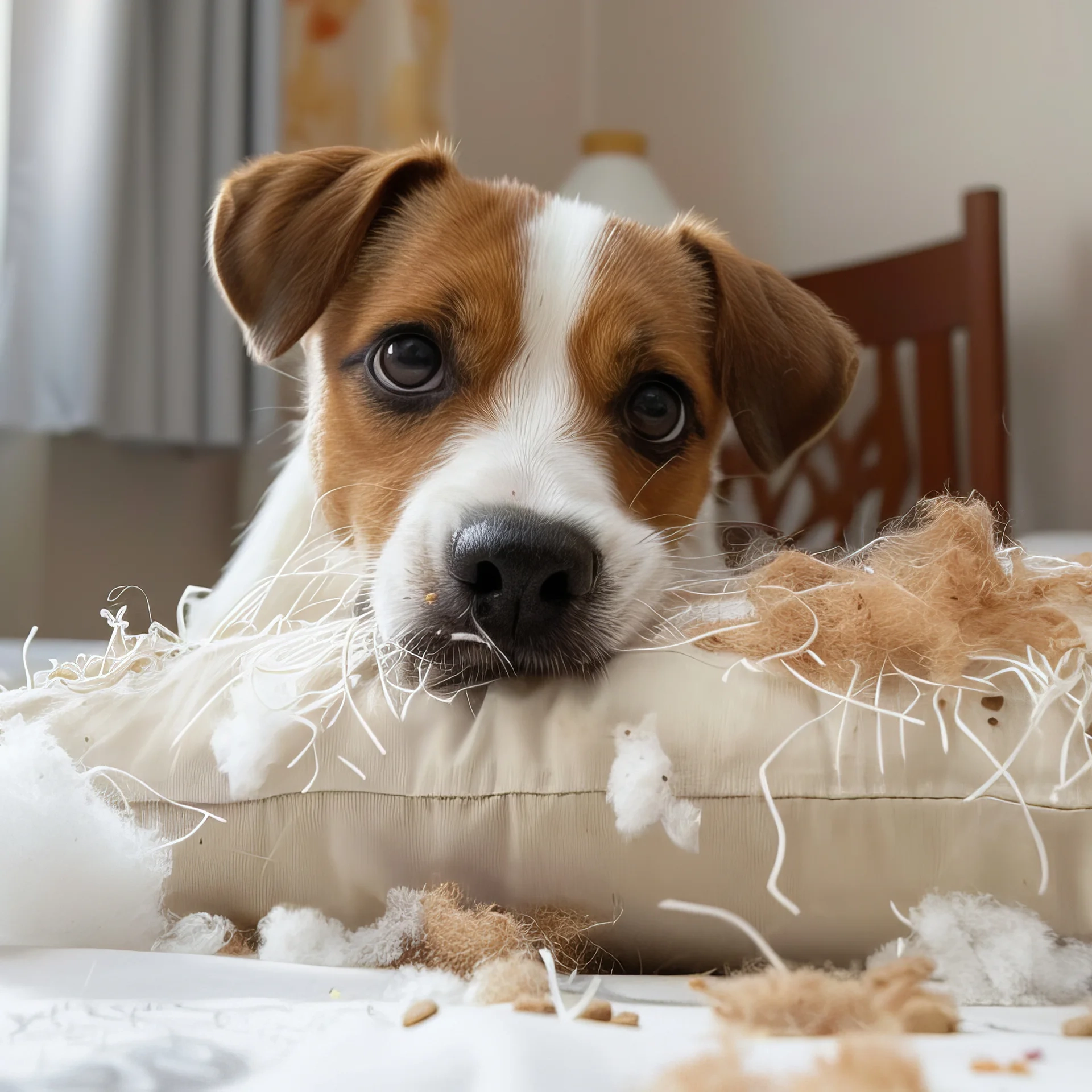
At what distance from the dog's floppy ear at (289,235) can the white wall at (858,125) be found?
2.39m

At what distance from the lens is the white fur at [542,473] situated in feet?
3.05

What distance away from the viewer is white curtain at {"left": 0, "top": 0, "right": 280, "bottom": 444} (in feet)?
8.58

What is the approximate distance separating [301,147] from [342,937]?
2831mm

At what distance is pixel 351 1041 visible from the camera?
514mm

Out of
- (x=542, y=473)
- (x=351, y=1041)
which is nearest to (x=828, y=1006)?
(x=351, y=1041)

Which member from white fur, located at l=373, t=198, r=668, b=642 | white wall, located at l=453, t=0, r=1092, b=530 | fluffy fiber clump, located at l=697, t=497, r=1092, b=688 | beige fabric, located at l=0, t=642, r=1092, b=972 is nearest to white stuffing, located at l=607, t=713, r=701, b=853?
beige fabric, located at l=0, t=642, r=1092, b=972

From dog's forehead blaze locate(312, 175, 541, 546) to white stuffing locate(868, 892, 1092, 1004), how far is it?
23.8 inches

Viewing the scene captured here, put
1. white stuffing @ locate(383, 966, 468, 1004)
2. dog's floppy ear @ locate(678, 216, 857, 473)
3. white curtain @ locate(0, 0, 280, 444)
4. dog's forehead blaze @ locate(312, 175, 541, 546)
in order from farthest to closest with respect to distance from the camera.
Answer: white curtain @ locate(0, 0, 280, 444)
dog's floppy ear @ locate(678, 216, 857, 473)
dog's forehead blaze @ locate(312, 175, 541, 546)
white stuffing @ locate(383, 966, 468, 1004)

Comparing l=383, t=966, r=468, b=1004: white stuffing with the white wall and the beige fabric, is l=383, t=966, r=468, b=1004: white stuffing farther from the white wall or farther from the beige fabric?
the white wall

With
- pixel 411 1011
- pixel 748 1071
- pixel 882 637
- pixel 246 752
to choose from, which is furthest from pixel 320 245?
pixel 748 1071

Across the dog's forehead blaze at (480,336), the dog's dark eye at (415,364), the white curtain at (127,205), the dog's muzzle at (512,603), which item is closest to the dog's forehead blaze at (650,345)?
the dog's forehead blaze at (480,336)

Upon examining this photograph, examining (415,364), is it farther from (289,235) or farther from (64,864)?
(64,864)

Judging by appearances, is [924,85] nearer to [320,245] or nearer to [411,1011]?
[320,245]

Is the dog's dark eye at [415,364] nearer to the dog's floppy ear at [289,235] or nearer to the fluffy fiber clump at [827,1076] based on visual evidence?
the dog's floppy ear at [289,235]
